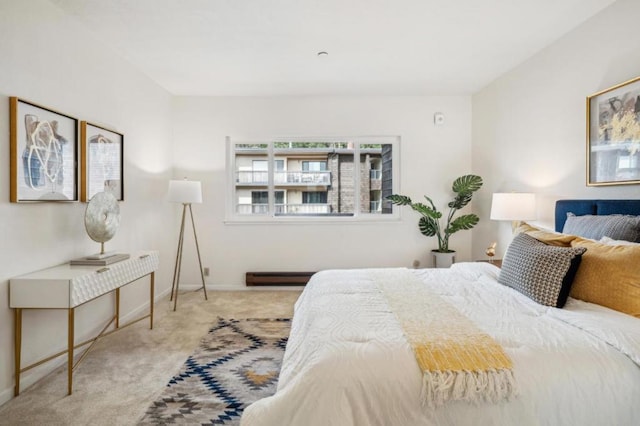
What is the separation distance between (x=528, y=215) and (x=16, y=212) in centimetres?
381

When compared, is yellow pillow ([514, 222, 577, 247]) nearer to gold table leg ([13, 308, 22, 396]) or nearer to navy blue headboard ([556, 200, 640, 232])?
navy blue headboard ([556, 200, 640, 232])

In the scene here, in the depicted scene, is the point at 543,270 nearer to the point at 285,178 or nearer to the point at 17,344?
the point at 17,344

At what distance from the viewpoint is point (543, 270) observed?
178cm

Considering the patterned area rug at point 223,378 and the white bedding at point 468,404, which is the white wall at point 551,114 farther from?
the patterned area rug at point 223,378

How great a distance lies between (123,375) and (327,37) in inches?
116

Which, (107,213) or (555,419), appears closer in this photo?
(555,419)

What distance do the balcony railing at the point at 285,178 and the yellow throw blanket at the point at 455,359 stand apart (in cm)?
305

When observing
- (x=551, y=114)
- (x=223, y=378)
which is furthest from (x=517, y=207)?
(x=223, y=378)

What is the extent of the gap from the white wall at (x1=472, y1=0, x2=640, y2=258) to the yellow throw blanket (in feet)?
5.77

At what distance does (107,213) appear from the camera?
8.36ft

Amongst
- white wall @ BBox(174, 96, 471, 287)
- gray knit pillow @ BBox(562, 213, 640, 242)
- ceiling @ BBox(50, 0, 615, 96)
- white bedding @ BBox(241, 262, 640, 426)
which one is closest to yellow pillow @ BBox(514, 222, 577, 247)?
gray knit pillow @ BBox(562, 213, 640, 242)

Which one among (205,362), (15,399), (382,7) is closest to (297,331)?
(205,362)

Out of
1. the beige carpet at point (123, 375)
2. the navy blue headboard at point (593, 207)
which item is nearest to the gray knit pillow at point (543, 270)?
the navy blue headboard at point (593, 207)

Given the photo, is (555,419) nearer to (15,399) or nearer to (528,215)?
(528,215)
